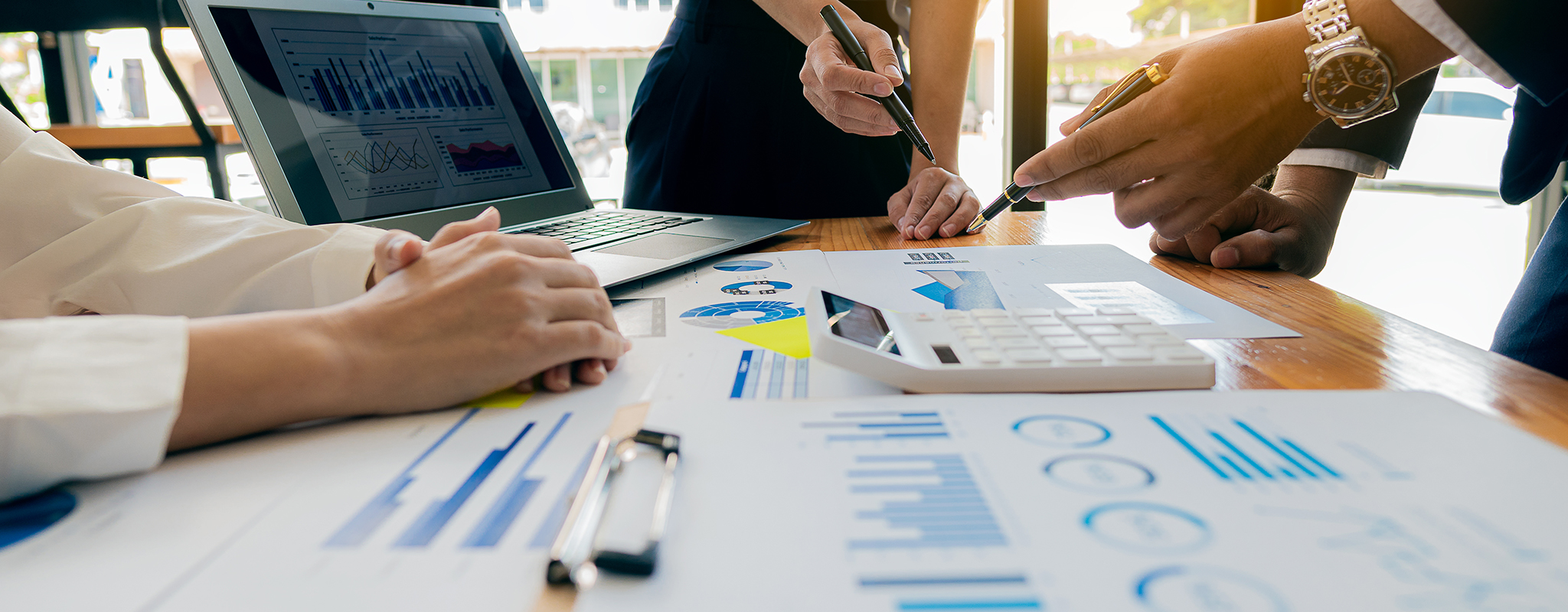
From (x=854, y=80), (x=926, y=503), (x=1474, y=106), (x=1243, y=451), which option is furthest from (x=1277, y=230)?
(x=1474, y=106)

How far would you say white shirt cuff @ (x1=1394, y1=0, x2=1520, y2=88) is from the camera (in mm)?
497

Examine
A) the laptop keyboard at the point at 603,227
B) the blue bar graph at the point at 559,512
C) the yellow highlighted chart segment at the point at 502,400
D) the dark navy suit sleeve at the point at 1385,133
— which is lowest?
the blue bar graph at the point at 559,512

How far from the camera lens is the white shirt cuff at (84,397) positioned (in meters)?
0.29

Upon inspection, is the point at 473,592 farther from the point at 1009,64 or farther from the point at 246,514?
the point at 1009,64

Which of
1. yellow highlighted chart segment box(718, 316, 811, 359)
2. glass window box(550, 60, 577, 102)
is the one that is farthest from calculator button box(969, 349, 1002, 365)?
glass window box(550, 60, 577, 102)

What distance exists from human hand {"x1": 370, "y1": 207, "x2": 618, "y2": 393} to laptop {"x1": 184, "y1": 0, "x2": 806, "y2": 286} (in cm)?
14

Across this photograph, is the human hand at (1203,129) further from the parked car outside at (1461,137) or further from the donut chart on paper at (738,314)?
the parked car outside at (1461,137)

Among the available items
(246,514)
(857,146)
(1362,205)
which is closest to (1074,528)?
(246,514)

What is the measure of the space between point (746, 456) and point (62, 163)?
558 millimetres

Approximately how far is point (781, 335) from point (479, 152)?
1.73 ft

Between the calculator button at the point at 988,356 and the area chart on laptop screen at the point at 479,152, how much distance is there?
0.64m

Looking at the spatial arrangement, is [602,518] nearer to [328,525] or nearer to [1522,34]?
[328,525]

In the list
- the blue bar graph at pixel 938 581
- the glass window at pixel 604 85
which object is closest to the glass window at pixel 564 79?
the glass window at pixel 604 85

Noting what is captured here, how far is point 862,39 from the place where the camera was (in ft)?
2.99
